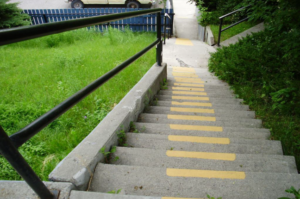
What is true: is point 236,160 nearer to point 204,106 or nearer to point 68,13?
point 204,106

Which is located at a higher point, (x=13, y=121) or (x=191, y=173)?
(x=191, y=173)

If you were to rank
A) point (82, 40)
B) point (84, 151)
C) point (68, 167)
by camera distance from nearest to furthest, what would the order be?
point (68, 167)
point (84, 151)
point (82, 40)

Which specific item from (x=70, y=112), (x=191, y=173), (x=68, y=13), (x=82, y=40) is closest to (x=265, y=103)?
(x=191, y=173)

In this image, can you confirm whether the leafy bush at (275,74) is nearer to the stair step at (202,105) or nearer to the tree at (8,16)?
the stair step at (202,105)

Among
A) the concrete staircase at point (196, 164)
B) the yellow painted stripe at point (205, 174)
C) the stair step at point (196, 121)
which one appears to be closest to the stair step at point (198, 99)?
the concrete staircase at point (196, 164)

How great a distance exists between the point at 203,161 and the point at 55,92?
8.78 ft

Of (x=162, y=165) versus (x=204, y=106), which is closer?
(x=162, y=165)

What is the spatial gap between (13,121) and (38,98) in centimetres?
68

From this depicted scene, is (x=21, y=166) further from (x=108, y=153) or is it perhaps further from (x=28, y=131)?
(x=108, y=153)

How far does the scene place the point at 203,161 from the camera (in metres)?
1.55

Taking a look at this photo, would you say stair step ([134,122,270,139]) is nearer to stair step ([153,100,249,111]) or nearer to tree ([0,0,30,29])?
stair step ([153,100,249,111])

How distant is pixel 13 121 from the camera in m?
2.47

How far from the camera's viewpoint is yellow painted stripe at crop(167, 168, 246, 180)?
1.33 m

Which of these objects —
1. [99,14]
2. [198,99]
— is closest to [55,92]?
[198,99]
